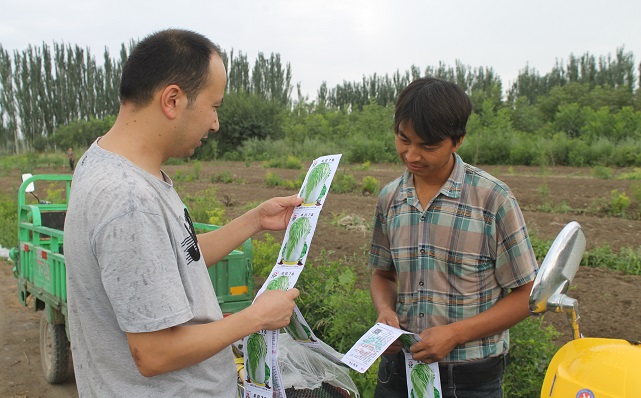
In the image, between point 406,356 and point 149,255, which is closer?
point 149,255

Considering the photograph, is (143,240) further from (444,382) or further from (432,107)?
(444,382)

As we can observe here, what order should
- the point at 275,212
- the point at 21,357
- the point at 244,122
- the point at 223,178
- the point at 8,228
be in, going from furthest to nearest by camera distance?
1. the point at 244,122
2. the point at 223,178
3. the point at 8,228
4. the point at 21,357
5. the point at 275,212

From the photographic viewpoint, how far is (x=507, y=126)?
84.8ft

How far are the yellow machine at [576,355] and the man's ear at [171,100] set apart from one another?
1.02 m

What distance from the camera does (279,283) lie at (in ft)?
6.02

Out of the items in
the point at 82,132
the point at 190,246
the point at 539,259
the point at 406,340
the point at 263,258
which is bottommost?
the point at 82,132

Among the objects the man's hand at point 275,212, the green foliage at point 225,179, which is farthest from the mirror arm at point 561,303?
the green foliage at point 225,179

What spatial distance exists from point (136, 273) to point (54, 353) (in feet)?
12.8

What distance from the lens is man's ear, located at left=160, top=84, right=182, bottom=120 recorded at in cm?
152

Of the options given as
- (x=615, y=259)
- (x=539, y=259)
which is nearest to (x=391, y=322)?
(x=539, y=259)

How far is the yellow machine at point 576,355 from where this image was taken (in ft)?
3.89

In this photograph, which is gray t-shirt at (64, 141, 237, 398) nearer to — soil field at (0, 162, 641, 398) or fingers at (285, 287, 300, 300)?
fingers at (285, 287, 300, 300)

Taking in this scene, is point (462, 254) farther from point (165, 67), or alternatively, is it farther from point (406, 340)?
point (165, 67)

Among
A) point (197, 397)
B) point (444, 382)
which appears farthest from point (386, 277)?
point (197, 397)
